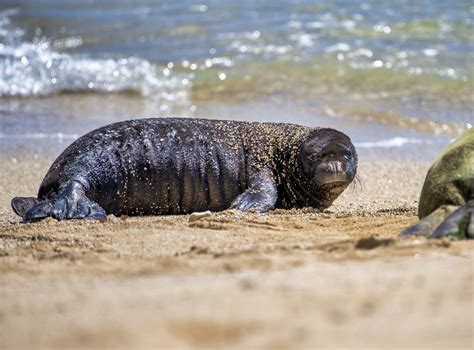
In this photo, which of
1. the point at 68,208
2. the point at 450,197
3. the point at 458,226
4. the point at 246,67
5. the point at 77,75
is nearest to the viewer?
the point at 458,226

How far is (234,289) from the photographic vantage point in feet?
12.2

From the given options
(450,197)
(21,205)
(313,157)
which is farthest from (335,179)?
(21,205)

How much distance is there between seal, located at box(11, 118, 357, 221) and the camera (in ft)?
23.9

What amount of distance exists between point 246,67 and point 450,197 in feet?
30.2

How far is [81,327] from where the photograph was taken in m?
3.32

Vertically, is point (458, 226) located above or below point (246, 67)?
below

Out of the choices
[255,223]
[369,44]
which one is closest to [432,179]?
[255,223]

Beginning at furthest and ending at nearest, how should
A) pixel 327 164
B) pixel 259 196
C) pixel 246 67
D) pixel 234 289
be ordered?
pixel 246 67
pixel 327 164
pixel 259 196
pixel 234 289

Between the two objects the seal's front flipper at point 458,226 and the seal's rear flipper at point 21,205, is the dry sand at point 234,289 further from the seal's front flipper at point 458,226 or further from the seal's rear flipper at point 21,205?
the seal's rear flipper at point 21,205

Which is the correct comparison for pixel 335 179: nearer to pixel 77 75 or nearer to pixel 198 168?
pixel 198 168

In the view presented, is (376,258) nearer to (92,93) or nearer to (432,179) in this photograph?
(432,179)

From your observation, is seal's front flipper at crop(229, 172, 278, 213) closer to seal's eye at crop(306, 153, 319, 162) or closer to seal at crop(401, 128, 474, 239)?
seal's eye at crop(306, 153, 319, 162)

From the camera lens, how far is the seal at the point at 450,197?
16.5 ft

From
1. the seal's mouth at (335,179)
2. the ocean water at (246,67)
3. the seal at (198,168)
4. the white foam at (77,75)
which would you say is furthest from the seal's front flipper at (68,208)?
the white foam at (77,75)
